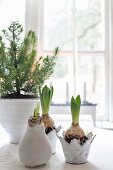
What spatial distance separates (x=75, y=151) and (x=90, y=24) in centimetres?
204

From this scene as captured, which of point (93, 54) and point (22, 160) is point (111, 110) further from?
point (22, 160)

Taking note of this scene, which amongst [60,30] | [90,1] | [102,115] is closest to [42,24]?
[60,30]

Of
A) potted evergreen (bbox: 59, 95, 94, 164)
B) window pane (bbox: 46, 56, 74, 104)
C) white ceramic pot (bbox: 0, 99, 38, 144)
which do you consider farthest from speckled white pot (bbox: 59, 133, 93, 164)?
window pane (bbox: 46, 56, 74, 104)

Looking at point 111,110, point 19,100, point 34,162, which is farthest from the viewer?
point 111,110

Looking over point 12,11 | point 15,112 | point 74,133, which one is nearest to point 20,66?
point 15,112

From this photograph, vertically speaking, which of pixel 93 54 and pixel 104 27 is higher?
pixel 104 27


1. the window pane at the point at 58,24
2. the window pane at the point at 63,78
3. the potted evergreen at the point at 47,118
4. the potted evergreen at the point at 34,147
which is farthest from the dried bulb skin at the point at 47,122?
the window pane at the point at 58,24

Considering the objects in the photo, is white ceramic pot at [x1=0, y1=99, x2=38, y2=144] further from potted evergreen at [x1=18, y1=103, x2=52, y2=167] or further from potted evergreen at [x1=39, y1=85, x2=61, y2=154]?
potted evergreen at [x1=18, y1=103, x2=52, y2=167]

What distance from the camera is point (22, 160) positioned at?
74cm

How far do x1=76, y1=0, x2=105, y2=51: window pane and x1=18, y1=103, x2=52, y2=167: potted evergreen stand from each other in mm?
1936

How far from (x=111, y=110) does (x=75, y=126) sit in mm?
1781

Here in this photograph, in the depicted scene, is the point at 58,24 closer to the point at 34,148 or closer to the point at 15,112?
the point at 15,112

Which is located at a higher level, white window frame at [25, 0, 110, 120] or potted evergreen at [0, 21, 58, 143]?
white window frame at [25, 0, 110, 120]

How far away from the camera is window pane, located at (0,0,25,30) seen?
255 centimetres
